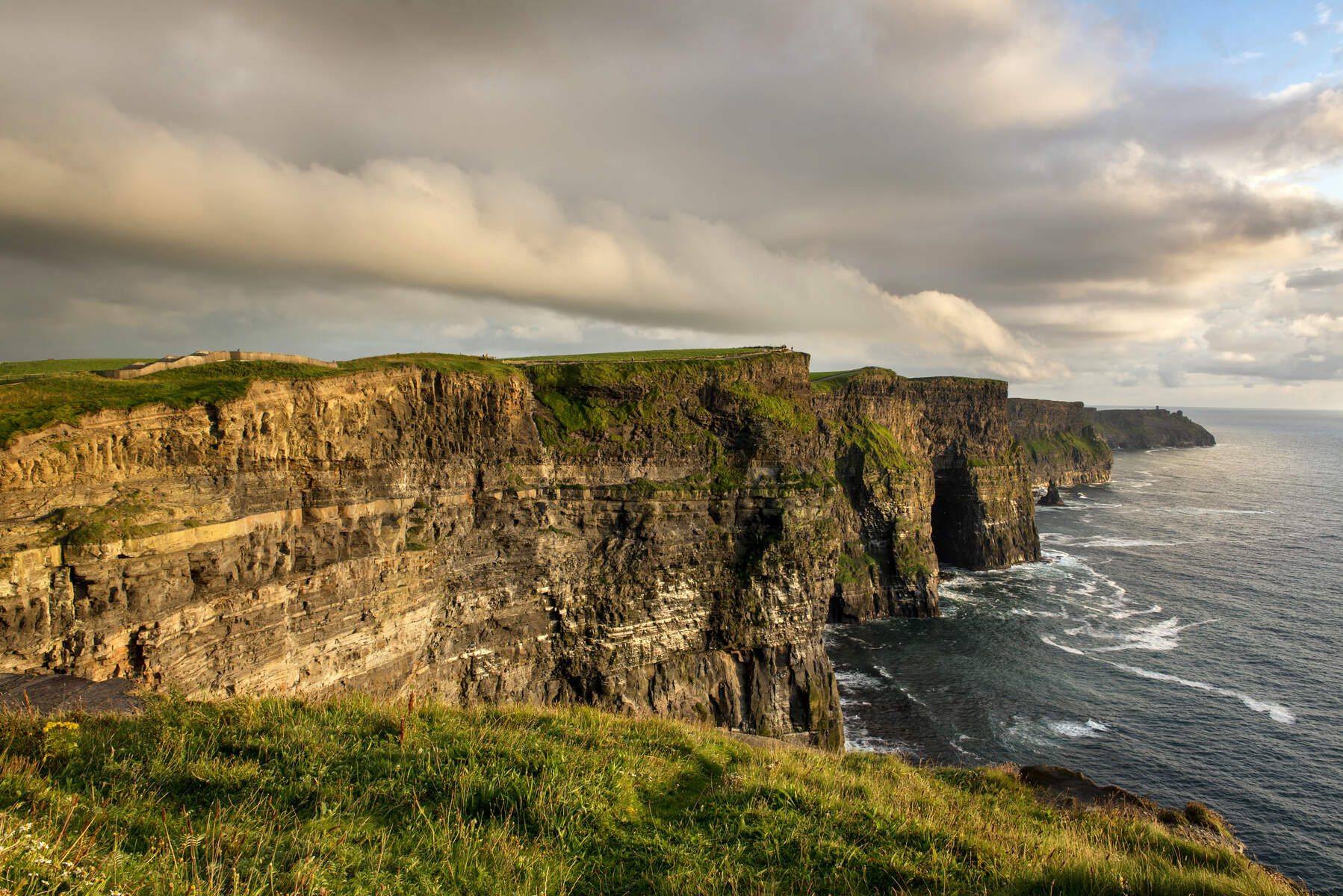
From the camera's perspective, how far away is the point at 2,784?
664cm

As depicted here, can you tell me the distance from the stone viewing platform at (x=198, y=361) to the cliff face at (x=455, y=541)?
9.60ft

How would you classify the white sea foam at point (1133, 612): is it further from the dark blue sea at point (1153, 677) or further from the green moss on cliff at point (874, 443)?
the green moss on cliff at point (874, 443)

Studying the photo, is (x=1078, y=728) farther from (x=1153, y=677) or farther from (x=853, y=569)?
(x=853, y=569)

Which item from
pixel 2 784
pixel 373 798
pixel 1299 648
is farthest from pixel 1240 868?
pixel 1299 648

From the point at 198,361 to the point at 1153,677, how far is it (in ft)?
223

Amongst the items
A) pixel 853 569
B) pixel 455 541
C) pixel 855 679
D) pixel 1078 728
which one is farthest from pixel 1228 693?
pixel 455 541

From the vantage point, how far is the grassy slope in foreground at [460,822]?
627 centimetres

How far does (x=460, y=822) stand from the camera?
7.54m

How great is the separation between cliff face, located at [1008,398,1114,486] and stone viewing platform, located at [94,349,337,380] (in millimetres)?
162360

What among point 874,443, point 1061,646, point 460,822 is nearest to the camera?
point 460,822

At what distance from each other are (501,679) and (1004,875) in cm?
2699

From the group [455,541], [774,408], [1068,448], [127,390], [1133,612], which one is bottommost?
[1133,612]

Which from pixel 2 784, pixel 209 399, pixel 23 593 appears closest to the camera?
pixel 2 784

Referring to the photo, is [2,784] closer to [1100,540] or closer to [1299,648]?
[1299,648]
